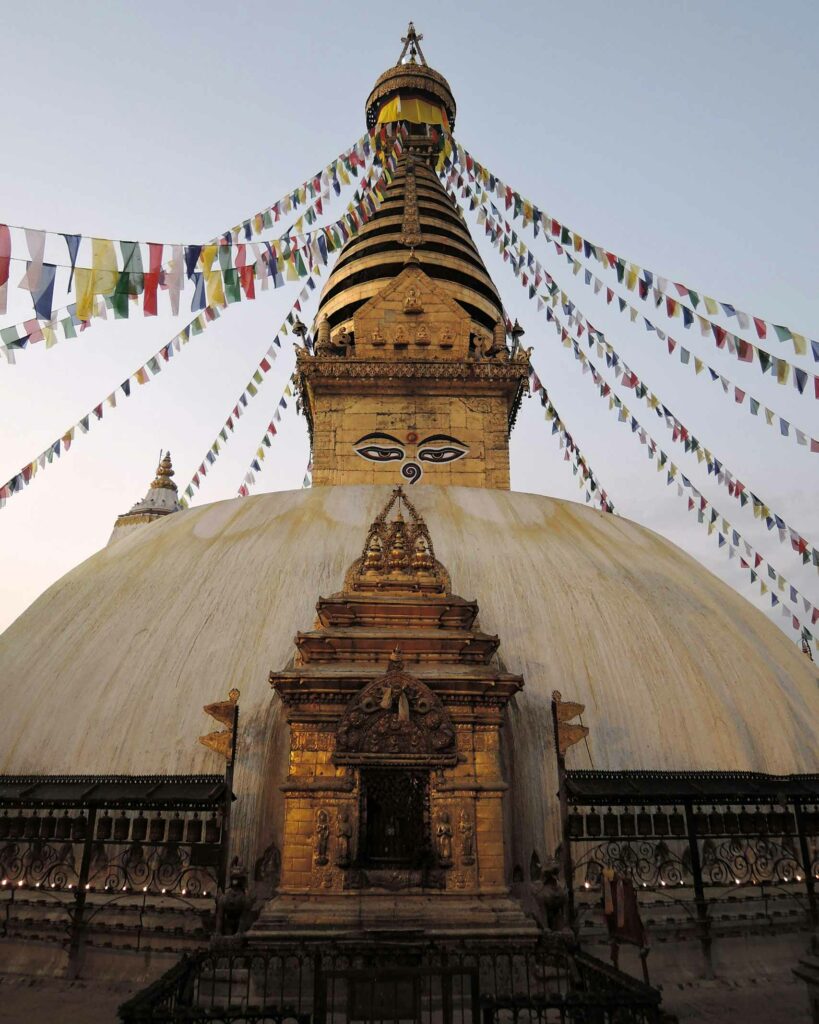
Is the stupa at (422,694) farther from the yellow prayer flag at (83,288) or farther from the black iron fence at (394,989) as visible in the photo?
the yellow prayer flag at (83,288)

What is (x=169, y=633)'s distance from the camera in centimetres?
825

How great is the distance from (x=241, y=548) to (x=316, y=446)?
188 inches

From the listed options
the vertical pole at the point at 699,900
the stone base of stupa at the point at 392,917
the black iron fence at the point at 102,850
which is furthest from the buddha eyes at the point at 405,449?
the stone base of stupa at the point at 392,917

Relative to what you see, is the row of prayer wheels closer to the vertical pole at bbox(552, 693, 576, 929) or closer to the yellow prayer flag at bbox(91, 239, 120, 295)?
the vertical pole at bbox(552, 693, 576, 929)

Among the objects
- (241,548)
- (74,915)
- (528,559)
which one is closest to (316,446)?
(241,548)

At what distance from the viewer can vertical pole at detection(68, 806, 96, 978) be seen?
5672 mm

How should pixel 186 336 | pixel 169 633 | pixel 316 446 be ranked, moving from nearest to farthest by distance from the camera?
pixel 169 633, pixel 186 336, pixel 316 446

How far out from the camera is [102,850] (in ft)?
21.6

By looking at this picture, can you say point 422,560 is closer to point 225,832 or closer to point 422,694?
point 422,694

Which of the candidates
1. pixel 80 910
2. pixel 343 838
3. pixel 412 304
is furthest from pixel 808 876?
pixel 412 304

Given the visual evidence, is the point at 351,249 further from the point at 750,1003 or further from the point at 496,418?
the point at 750,1003

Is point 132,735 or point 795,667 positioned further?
point 795,667

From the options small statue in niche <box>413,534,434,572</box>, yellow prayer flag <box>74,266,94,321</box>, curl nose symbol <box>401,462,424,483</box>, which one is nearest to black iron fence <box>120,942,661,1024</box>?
small statue in niche <box>413,534,434,572</box>

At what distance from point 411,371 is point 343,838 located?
1026 cm
